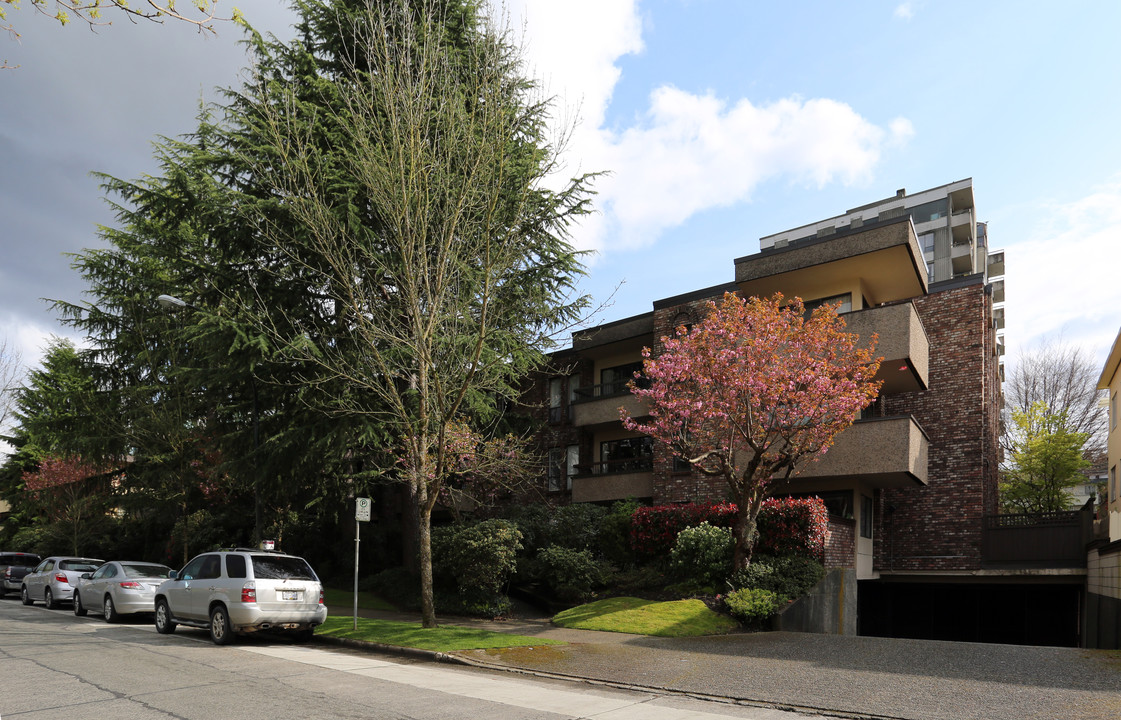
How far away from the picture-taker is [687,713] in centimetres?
852

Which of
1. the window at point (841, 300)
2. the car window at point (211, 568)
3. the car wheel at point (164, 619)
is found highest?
the window at point (841, 300)

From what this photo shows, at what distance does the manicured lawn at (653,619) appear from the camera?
15469mm

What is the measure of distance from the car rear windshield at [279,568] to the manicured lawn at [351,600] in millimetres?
7325

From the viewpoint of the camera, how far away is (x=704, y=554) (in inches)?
710

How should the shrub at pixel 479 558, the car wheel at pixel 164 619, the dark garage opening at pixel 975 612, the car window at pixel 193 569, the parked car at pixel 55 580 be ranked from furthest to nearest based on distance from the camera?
the dark garage opening at pixel 975 612
the parked car at pixel 55 580
the shrub at pixel 479 558
the car wheel at pixel 164 619
the car window at pixel 193 569

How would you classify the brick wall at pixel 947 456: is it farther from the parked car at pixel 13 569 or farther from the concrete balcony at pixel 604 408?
the parked car at pixel 13 569

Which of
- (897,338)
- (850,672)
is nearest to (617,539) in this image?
(897,338)

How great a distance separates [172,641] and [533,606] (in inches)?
371

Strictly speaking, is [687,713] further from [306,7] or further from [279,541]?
[279,541]

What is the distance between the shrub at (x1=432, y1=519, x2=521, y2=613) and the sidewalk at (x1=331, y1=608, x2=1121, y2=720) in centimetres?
404

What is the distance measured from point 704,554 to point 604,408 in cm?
1143

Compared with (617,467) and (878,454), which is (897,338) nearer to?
(878,454)

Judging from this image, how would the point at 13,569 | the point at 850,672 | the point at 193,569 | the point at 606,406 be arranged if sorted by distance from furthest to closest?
the point at 606,406
the point at 13,569
the point at 193,569
the point at 850,672

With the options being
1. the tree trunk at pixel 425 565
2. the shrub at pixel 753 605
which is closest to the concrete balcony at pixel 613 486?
the shrub at pixel 753 605
